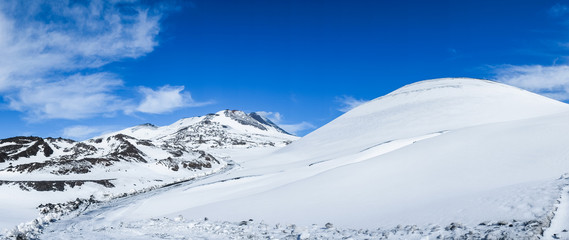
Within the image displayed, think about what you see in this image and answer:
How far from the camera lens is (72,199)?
114ft

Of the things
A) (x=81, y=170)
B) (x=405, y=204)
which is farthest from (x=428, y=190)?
(x=81, y=170)

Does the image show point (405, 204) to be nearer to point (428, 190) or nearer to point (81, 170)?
point (428, 190)

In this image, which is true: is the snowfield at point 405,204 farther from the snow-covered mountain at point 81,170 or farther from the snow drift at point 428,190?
the snow-covered mountain at point 81,170

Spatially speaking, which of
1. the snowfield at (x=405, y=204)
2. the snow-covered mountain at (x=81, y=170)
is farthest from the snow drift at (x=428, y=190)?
the snow-covered mountain at (x=81, y=170)

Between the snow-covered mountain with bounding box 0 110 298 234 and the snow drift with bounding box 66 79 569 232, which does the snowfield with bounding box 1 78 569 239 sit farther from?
the snow-covered mountain with bounding box 0 110 298 234

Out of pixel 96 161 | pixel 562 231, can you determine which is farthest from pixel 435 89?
pixel 562 231

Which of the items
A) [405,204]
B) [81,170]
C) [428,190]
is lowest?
[405,204]

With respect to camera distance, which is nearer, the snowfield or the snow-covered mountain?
the snowfield

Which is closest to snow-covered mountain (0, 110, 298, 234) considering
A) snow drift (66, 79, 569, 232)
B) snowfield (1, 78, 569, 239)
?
snowfield (1, 78, 569, 239)

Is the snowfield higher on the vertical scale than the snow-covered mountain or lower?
lower

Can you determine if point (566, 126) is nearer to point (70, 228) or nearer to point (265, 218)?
point (265, 218)

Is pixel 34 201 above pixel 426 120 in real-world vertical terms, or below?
below

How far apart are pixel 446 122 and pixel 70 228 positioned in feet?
175

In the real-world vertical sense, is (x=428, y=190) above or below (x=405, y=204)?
above
